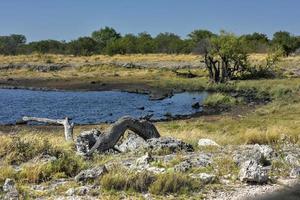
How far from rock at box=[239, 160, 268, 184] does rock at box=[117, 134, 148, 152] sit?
3348 millimetres

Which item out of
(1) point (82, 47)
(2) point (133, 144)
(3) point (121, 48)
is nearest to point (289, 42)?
(3) point (121, 48)

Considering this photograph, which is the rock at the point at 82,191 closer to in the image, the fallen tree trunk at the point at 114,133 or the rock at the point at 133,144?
the fallen tree trunk at the point at 114,133

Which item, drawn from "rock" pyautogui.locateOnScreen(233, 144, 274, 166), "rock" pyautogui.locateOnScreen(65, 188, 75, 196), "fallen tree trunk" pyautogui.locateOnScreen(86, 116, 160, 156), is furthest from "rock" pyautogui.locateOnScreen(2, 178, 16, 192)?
"rock" pyautogui.locateOnScreen(233, 144, 274, 166)

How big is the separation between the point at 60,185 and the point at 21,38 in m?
168

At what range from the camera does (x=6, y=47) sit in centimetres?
13662

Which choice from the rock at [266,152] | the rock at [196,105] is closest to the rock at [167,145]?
the rock at [266,152]

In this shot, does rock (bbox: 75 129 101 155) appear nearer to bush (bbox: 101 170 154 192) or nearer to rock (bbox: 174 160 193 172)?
rock (bbox: 174 160 193 172)

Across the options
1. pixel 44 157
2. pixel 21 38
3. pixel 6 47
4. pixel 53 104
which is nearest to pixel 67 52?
pixel 6 47

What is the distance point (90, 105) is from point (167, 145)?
34.5 meters

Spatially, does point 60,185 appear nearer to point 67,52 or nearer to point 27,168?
point 27,168

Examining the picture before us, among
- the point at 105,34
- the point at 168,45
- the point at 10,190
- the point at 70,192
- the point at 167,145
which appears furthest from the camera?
→ the point at 105,34

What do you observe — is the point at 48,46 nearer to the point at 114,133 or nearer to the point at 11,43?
the point at 11,43

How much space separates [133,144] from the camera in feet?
45.4

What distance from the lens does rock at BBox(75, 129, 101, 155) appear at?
12.8 m
